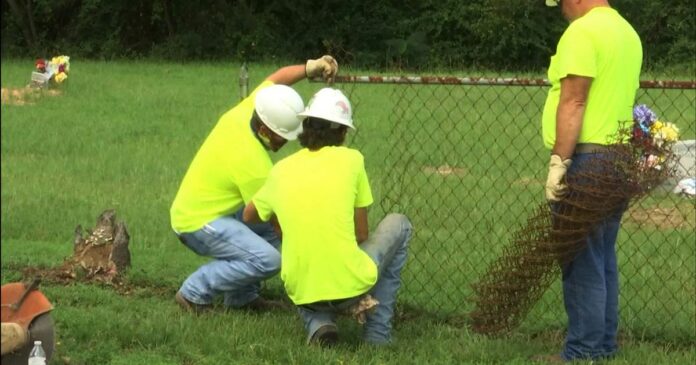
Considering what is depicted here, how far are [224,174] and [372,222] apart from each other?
9.27ft

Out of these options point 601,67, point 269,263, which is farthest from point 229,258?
point 601,67

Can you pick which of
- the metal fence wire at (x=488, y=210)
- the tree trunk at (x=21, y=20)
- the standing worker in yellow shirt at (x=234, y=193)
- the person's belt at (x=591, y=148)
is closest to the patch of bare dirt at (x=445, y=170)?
the metal fence wire at (x=488, y=210)

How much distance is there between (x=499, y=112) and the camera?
53.6ft

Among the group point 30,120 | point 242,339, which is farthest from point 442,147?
point 242,339

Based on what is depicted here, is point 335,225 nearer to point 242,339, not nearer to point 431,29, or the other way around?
point 242,339

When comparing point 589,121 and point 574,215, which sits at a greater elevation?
point 589,121

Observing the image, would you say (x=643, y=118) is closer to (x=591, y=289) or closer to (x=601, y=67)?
(x=601, y=67)

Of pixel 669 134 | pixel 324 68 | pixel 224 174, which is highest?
pixel 324 68

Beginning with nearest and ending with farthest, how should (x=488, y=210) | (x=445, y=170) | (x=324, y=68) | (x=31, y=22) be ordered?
1. (x=324, y=68)
2. (x=488, y=210)
3. (x=445, y=170)
4. (x=31, y=22)

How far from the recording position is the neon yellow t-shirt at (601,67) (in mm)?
5008

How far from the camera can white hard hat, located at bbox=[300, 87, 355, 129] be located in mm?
5430

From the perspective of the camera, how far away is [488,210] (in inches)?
376

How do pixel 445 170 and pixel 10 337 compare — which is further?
pixel 445 170

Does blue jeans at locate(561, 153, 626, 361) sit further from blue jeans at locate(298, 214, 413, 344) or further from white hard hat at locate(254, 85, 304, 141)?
white hard hat at locate(254, 85, 304, 141)
